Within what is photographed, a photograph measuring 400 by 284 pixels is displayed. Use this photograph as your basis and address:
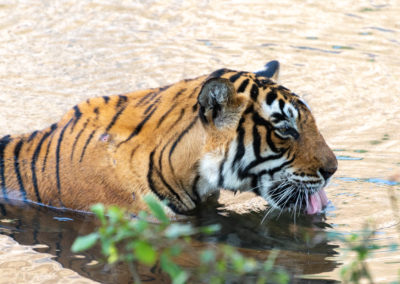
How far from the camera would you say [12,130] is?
19.2 ft

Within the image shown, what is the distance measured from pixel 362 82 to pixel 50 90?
2970 mm

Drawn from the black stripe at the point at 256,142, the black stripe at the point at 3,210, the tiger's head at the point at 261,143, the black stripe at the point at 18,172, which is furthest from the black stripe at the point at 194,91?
the black stripe at the point at 3,210

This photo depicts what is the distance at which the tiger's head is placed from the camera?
3.79 m

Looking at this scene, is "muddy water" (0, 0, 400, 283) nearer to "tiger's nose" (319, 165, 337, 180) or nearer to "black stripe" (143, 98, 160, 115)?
"tiger's nose" (319, 165, 337, 180)

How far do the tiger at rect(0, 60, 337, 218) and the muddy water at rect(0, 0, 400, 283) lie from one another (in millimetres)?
305

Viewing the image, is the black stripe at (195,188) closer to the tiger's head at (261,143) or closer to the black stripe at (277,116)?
the tiger's head at (261,143)

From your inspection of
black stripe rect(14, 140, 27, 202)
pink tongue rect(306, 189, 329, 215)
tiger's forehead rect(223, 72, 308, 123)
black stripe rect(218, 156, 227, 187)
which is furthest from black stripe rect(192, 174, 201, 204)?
black stripe rect(14, 140, 27, 202)

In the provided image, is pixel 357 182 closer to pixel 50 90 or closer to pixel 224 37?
pixel 50 90

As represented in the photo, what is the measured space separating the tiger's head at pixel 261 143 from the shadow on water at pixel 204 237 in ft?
1.00

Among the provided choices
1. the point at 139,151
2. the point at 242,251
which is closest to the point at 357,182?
the point at 242,251

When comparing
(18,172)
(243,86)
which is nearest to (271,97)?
(243,86)

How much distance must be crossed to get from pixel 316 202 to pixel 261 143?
0.63 metres

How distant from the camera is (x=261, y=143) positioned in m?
3.88

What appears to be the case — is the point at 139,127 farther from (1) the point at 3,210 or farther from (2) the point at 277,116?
(1) the point at 3,210
